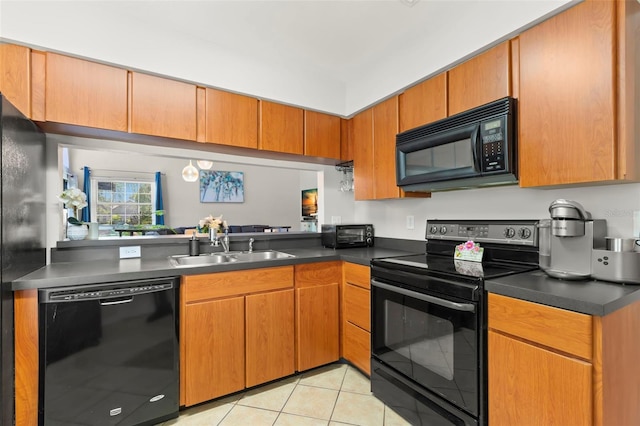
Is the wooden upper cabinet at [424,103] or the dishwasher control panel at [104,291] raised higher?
the wooden upper cabinet at [424,103]

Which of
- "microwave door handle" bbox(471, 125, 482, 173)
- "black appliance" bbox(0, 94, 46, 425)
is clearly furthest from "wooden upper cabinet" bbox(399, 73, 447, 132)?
"black appliance" bbox(0, 94, 46, 425)

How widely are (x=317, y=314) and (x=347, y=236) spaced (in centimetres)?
77

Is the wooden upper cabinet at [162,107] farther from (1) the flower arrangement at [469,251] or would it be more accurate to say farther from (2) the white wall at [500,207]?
(1) the flower arrangement at [469,251]

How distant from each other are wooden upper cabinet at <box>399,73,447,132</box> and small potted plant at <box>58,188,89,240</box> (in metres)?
2.28

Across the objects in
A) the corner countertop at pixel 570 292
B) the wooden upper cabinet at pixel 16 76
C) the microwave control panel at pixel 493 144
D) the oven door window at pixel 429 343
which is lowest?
the oven door window at pixel 429 343

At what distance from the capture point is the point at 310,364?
7.39 ft

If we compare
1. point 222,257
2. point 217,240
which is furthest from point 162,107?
point 222,257

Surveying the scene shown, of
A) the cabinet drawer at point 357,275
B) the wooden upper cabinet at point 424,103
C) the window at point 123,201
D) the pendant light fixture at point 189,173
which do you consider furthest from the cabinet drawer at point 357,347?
the window at point 123,201

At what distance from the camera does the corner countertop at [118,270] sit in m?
1.49

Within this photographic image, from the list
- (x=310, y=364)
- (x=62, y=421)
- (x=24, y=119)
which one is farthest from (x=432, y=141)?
(x=62, y=421)

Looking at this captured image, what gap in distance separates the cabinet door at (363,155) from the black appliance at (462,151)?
37cm

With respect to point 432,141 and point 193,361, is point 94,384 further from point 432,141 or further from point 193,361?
point 432,141

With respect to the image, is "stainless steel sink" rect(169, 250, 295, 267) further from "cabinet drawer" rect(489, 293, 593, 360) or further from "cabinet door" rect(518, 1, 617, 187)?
"cabinet door" rect(518, 1, 617, 187)

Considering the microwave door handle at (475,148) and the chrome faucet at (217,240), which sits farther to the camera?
the chrome faucet at (217,240)
